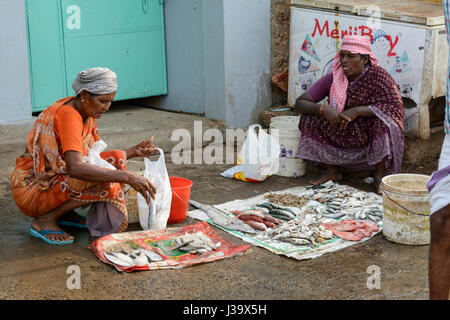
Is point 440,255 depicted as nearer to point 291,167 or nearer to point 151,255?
point 151,255

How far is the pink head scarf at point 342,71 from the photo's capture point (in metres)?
5.39

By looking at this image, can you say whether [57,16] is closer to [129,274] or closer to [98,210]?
[98,210]

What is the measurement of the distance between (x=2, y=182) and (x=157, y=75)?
266 cm

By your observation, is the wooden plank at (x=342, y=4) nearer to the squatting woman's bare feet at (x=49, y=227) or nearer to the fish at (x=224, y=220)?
the fish at (x=224, y=220)

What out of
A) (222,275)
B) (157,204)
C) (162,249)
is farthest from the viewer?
(157,204)

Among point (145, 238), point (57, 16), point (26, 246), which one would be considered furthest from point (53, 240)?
point (57, 16)

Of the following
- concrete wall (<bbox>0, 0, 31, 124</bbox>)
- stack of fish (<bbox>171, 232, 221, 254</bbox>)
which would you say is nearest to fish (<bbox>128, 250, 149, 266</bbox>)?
stack of fish (<bbox>171, 232, 221, 254</bbox>)

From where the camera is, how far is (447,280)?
2842 millimetres

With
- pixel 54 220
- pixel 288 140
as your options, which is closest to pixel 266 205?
pixel 288 140

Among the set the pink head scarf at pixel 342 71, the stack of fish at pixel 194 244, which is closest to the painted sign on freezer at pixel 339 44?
the pink head scarf at pixel 342 71

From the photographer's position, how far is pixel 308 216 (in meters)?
4.80

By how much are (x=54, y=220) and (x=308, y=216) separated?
189 cm

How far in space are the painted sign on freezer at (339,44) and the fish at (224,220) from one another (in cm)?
225

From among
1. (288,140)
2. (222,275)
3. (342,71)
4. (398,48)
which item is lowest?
(222,275)
